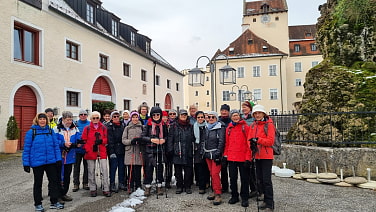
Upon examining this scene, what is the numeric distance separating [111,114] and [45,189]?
2328 mm

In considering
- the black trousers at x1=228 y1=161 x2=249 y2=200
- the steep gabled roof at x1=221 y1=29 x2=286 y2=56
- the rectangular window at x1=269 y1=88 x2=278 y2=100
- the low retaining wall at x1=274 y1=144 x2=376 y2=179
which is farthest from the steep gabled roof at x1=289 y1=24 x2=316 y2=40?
the black trousers at x1=228 y1=161 x2=249 y2=200

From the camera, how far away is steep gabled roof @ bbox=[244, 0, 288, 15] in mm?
43531

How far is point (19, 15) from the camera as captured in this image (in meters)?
12.1

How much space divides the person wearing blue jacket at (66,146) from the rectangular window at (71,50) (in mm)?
10868

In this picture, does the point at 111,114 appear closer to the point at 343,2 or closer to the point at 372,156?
the point at 372,156

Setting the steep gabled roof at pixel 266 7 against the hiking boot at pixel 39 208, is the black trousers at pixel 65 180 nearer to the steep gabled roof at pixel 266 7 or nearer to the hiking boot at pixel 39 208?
the hiking boot at pixel 39 208

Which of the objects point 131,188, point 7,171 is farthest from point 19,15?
point 131,188

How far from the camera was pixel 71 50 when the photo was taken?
15.7 m

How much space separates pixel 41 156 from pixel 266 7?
4569 centimetres

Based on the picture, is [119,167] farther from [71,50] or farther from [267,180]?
[71,50]

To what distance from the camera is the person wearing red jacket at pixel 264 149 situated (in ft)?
15.1

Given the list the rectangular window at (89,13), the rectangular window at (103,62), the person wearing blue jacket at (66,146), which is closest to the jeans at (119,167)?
the person wearing blue jacket at (66,146)

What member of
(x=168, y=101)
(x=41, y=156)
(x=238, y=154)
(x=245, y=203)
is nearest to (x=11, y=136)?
(x=41, y=156)

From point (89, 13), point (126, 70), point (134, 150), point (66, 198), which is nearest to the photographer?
point (66, 198)
